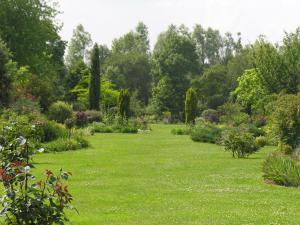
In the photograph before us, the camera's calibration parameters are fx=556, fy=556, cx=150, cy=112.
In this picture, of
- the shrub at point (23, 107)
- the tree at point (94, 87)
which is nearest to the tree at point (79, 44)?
the tree at point (94, 87)

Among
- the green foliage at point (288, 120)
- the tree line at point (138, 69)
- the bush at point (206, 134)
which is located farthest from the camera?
the tree line at point (138, 69)

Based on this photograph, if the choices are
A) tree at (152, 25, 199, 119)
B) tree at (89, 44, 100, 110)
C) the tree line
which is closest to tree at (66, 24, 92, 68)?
the tree line

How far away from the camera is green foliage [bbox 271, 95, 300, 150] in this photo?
23.9 m

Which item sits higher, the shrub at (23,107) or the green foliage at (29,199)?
the shrub at (23,107)

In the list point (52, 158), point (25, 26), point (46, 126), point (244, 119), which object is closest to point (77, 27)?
point (25, 26)

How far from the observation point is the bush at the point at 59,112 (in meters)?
43.4

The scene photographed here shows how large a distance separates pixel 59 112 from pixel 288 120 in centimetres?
2356

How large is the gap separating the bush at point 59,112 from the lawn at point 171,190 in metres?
19.3

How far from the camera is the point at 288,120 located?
24.0 metres

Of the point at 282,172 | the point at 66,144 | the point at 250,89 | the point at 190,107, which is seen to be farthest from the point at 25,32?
the point at 282,172

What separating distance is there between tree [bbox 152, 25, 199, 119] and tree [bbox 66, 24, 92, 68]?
28.1 m

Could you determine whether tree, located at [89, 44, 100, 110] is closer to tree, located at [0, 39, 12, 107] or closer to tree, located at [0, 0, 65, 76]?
tree, located at [0, 0, 65, 76]

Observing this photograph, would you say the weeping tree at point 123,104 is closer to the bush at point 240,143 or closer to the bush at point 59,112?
the bush at point 59,112

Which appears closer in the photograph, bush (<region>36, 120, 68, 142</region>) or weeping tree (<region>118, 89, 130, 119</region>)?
bush (<region>36, 120, 68, 142</region>)
